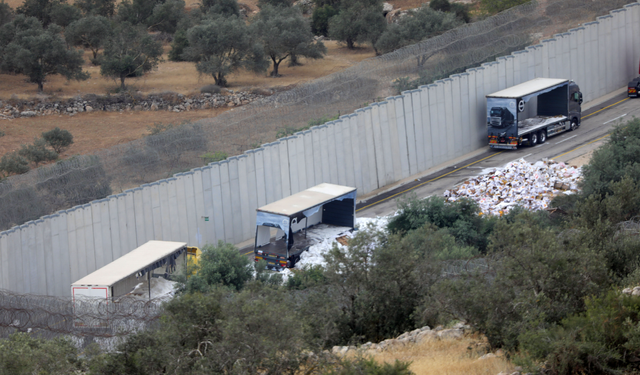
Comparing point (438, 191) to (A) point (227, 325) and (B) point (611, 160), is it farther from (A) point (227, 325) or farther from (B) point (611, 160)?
(A) point (227, 325)

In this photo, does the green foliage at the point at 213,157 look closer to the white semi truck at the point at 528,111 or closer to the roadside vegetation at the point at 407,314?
the white semi truck at the point at 528,111

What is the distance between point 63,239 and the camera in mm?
27938

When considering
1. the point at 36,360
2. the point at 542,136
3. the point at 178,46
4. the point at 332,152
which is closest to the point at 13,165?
the point at 332,152

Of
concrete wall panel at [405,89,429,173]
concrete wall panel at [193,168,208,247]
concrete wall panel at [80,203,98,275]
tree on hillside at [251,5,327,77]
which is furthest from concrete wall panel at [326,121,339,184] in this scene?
tree on hillside at [251,5,327,77]

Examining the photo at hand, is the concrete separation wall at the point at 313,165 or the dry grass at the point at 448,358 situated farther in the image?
the concrete separation wall at the point at 313,165

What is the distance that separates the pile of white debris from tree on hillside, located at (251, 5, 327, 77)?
32.3m

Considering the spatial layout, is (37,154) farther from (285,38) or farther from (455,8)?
(455,8)

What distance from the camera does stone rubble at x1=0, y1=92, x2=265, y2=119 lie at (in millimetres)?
55656

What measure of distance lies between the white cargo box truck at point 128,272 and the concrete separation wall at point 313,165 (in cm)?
339

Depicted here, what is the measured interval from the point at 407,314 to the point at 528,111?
28213 mm

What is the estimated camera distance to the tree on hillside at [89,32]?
219ft

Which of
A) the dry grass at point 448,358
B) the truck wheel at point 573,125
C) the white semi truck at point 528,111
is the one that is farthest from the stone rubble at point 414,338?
the truck wheel at point 573,125

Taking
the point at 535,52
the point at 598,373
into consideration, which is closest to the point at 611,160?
the point at 535,52

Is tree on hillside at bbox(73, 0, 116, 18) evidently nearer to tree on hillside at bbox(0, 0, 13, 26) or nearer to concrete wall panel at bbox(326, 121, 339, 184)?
tree on hillside at bbox(0, 0, 13, 26)
